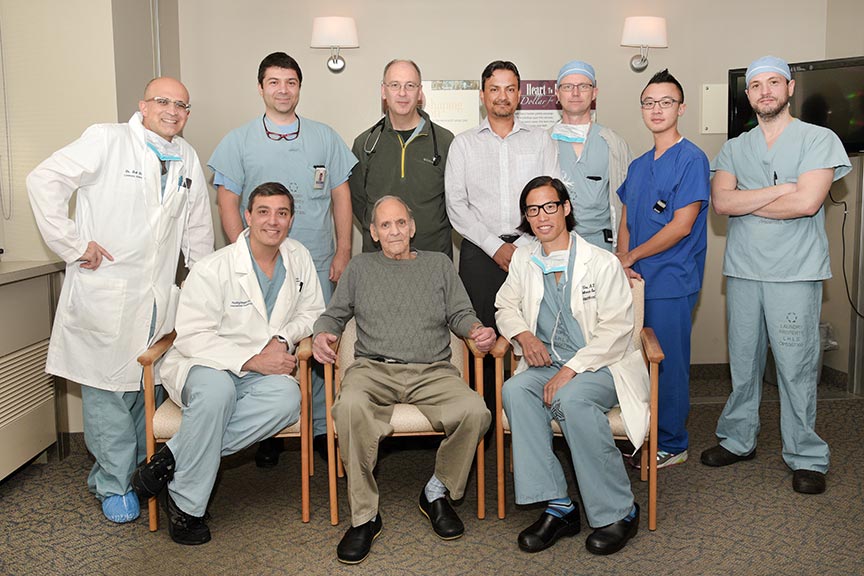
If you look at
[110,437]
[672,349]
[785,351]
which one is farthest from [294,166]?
[785,351]

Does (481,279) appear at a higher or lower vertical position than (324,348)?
higher

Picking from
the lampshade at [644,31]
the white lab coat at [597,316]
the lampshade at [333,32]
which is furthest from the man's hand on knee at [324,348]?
the lampshade at [644,31]

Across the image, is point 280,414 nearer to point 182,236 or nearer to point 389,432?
point 389,432

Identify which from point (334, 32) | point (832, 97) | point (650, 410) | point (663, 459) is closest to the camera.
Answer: point (650, 410)

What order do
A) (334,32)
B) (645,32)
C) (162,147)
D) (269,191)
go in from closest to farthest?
(269,191) < (162,147) < (334,32) < (645,32)

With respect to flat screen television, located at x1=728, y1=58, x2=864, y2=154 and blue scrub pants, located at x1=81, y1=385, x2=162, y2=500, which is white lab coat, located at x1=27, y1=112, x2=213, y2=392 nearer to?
blue scrub pants, located at x1=81, y1=385, x2=162, y2=500

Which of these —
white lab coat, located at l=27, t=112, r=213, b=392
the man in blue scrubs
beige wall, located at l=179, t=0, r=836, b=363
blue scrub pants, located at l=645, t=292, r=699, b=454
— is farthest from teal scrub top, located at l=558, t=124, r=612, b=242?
white lab coat, located at l=27, t=112, r=213, b=392

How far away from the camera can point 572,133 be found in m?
3.85

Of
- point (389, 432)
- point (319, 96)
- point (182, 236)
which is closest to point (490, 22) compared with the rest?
point (319, 96)

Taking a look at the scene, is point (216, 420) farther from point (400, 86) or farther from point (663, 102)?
point (663, 102)

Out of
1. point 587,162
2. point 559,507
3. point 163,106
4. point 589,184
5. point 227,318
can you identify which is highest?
point 163,106

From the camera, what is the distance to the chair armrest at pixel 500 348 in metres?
3.17

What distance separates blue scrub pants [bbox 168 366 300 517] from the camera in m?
2.99

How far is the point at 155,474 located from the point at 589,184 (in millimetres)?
2225
